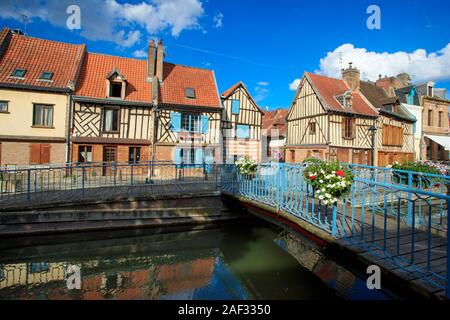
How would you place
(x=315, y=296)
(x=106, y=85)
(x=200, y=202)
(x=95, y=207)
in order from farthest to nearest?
1. (x=106, y=85)
2. (x=200, y=202)
3. (x=95, y=207)
4. (x=315, y=296)

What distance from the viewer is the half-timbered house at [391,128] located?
2006 centimetres

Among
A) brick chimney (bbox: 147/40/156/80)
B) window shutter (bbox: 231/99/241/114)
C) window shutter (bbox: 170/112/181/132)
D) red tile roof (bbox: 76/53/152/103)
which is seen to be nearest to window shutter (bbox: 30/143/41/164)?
red tile roof (bbox: 76/53/152/103)

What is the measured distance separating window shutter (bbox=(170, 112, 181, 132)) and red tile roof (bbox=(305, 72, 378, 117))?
1062 centimetres

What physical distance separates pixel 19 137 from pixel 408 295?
1689 centimetres

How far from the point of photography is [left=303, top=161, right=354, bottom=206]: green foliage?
417cm

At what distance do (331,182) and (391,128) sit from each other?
20.4 m

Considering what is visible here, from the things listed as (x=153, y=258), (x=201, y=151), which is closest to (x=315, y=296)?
(x=153, y=258)

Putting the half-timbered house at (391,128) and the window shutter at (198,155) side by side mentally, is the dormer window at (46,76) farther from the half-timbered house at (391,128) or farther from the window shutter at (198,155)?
the half-timbered house at (391,128)

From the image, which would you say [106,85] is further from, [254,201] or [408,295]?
[408,295]

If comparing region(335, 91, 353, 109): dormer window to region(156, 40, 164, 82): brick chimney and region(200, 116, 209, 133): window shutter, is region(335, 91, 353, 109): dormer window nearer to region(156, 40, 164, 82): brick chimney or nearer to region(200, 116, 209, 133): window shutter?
region(200, 116, 209, 133): window shutter

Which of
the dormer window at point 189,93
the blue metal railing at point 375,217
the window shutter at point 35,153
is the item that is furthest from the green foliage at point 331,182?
the window shutter at point 35,153

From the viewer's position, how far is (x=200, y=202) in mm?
9023

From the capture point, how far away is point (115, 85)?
15773mm

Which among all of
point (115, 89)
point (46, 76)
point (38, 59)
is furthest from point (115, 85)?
point (38, 59)
